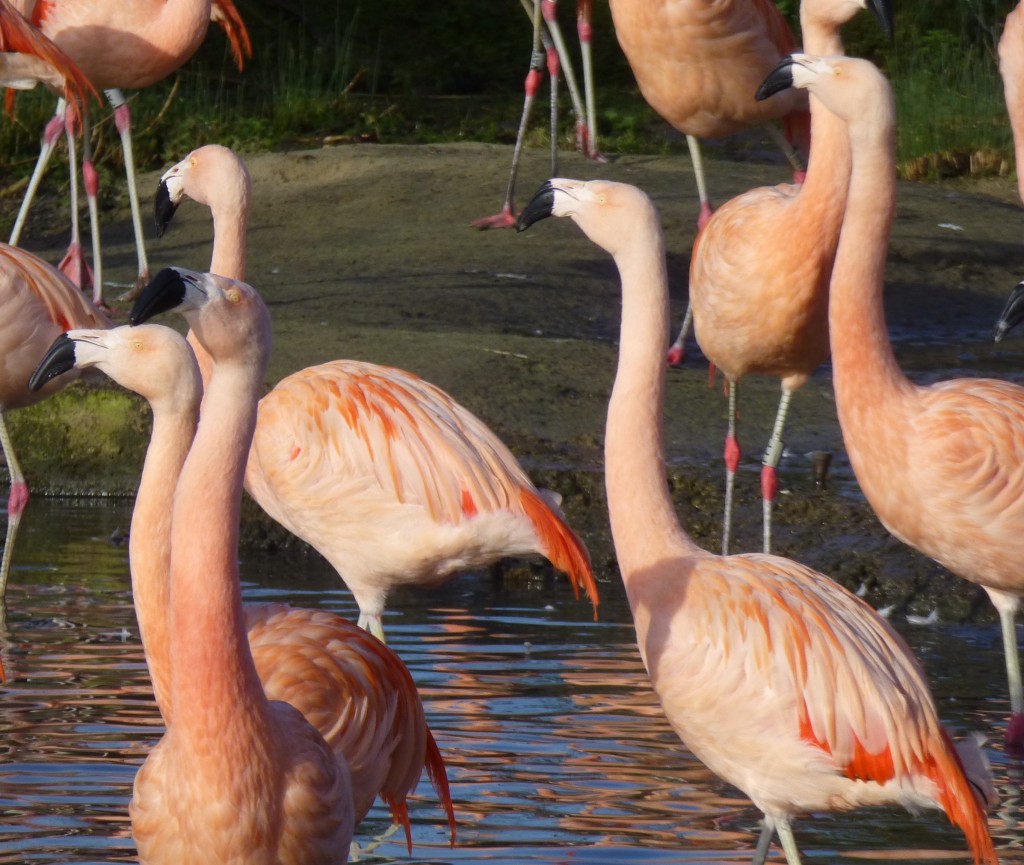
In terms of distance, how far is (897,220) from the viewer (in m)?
10.3

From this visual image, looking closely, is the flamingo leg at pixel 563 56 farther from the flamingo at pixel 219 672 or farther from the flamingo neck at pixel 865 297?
the flamingo at pixel 219 672

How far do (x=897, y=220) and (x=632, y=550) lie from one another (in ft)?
23.3

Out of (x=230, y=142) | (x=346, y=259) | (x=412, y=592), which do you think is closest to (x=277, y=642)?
(x=412, y=592)

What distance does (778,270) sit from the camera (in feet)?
18.0

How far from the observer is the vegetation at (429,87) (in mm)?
12961

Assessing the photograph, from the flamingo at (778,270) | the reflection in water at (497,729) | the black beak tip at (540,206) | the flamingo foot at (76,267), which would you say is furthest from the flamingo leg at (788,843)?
the flamingo foot at (76,267)

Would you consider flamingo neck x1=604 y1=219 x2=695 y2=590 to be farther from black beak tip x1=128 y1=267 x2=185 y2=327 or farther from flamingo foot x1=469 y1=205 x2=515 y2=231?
flamingo foot x1=469 y1=205 x2=515 y2=231

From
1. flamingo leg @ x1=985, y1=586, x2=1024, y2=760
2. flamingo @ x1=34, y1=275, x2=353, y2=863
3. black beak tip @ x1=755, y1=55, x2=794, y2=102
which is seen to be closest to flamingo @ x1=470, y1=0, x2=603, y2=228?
black beak tip @ x1=755, y1=55, x2=794, y2=102

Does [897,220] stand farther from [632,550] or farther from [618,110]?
[632,550]

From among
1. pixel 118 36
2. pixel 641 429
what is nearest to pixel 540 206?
pixel 641 429

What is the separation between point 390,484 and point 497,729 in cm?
66

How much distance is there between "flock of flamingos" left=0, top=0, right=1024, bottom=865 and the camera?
293 centimetres

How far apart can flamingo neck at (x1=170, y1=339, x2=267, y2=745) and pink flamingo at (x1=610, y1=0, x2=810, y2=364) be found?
433 cm

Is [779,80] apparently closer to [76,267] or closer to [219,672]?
[219,672]
